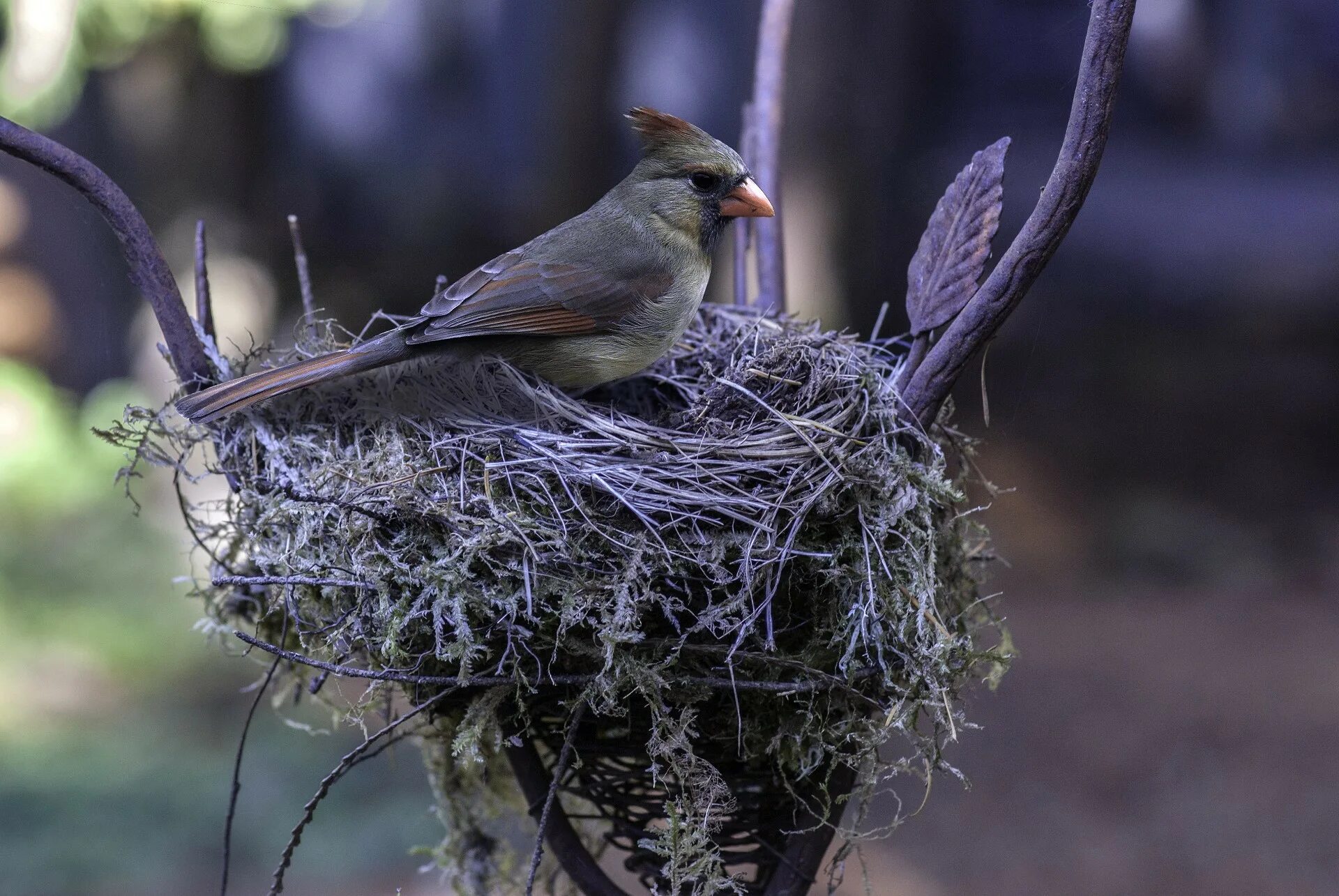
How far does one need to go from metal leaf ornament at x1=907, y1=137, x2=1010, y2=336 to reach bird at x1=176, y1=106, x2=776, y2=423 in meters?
0.72

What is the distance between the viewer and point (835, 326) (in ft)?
18.1

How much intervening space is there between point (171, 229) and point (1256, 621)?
6.95 metres

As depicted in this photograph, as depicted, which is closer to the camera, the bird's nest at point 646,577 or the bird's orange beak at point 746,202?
the bird's nest at point 646,577

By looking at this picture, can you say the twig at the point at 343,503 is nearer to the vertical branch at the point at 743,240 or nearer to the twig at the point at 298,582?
the twig at the point at 298,582

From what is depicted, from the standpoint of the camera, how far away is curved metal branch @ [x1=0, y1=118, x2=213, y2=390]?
2.27 metres

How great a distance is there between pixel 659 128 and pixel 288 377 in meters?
1.10

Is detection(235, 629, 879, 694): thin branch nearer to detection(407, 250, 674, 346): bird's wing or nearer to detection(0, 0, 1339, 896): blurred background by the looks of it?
detection(407, 250, 674, 346): bird's wing

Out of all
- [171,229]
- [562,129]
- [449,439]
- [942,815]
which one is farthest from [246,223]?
[449,439]

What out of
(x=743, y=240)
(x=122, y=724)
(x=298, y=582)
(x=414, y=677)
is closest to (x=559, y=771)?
(x=414, y=677)

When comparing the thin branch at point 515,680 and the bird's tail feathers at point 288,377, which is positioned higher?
the bird's tail feathers at point 288,377

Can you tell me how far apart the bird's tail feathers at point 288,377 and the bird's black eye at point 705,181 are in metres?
0.86

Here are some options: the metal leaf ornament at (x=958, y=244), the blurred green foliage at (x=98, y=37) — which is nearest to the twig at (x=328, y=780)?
the metal leaf ornament at (x=958, y=244)

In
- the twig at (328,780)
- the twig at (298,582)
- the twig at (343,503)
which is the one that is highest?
the twig at (343,503)

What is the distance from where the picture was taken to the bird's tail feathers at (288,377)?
2346mm
